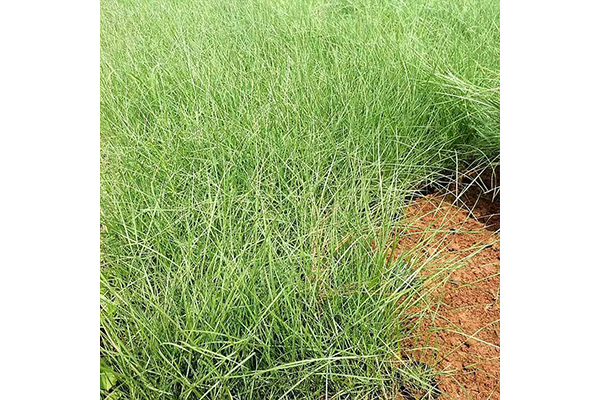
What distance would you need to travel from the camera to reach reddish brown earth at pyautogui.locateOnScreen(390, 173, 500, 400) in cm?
108

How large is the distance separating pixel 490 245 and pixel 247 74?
83cm

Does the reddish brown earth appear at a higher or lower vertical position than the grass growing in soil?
lower

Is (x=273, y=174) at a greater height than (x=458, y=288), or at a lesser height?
greater

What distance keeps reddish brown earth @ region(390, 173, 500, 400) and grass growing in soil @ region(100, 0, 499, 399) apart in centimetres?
4

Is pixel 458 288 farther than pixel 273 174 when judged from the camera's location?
No

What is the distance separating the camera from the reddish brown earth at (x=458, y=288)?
108 cm

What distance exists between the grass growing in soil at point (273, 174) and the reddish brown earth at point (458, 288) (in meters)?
0.04

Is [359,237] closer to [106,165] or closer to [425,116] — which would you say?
[425,116]

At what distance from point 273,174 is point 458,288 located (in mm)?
504

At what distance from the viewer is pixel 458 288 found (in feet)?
3.97

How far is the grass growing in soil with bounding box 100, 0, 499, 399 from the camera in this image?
1045 mm
